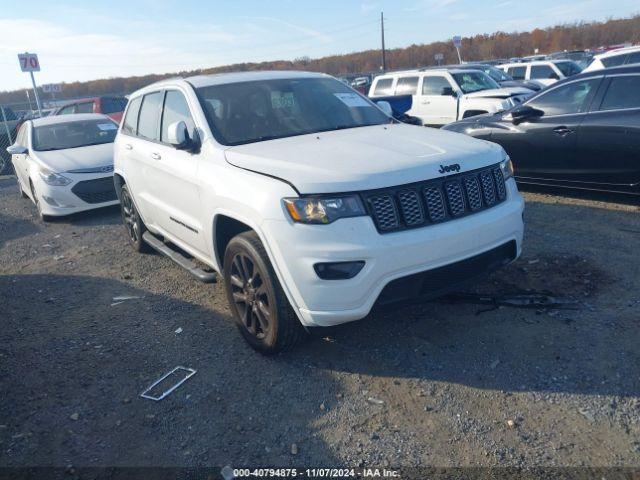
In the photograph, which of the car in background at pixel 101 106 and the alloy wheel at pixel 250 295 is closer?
the alloy wheel at pixel 250 295

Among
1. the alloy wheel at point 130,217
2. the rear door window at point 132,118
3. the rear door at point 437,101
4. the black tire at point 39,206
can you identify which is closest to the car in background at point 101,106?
the black tire at point 39,206

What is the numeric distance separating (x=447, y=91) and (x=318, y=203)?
10543 mm

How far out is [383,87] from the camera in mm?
14289

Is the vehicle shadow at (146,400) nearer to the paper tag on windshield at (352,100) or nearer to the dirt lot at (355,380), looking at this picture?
the dirt lot at (355,380)

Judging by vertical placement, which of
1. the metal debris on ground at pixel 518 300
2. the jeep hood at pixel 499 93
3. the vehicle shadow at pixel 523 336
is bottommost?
the vehicle shadow at pixel 523 336

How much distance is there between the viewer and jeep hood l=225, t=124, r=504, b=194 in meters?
3.04

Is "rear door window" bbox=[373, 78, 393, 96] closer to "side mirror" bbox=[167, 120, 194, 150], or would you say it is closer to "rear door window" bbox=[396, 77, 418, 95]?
"rear door window" bbox=[396, 77, 418, 95]

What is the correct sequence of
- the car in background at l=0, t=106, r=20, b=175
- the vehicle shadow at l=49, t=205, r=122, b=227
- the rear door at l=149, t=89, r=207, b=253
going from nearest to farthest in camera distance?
the rear door at l=149, t=89, r=207, b=253, the vehicle shadow at l=49, t=205, r=122, b=227, the car in background at l=0, t=106, r=20, b=175

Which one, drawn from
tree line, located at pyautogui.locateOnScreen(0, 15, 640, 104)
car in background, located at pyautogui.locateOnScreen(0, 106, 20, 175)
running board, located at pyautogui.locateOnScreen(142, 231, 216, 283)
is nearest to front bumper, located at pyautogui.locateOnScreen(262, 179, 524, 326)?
running board, located at pyautogui.locateOnScreen(142, 231, 216, 283)

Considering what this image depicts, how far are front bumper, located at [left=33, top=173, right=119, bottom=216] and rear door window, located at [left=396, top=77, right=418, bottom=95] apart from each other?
8.18 m

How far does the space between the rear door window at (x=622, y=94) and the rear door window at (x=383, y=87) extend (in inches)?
324

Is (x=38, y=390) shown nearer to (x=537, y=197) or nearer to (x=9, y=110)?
(x=537, y=197)

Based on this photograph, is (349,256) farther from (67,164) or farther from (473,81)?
(473,81)

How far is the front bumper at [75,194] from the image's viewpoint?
809 cm
